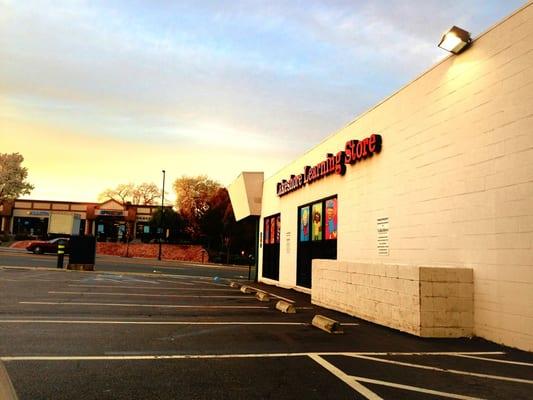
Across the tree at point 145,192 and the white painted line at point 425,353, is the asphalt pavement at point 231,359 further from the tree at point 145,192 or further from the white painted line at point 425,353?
the tree at point 145,192

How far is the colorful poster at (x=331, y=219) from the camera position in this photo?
17312 millimetres

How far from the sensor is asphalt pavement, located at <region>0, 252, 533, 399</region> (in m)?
5.47

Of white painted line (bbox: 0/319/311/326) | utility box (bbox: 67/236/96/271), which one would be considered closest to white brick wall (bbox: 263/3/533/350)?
white painted line (bbox: 0/319/311/326)

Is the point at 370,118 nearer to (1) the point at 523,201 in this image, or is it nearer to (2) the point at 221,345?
(1) the point at 523,201

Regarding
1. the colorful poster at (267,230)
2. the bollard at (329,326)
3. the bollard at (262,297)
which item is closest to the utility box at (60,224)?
the colorful poster at (267,230)

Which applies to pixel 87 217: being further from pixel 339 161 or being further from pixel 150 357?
pixel 150 357

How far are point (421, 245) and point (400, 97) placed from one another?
Answer: 387 cm

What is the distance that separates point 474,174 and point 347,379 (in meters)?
5.40

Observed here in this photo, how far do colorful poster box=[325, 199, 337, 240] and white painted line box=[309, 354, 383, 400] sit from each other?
10.3 metres

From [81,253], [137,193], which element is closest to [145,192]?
[137,193]

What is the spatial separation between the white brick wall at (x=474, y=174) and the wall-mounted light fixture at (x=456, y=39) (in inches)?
→ 7.9

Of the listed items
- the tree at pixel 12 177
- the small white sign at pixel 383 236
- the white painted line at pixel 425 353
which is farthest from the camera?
the tree at pixel 12 177

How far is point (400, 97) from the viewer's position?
12.7 meters

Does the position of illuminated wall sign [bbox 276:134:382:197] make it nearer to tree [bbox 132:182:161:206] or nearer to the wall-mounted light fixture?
the wall-mounted light fixture
